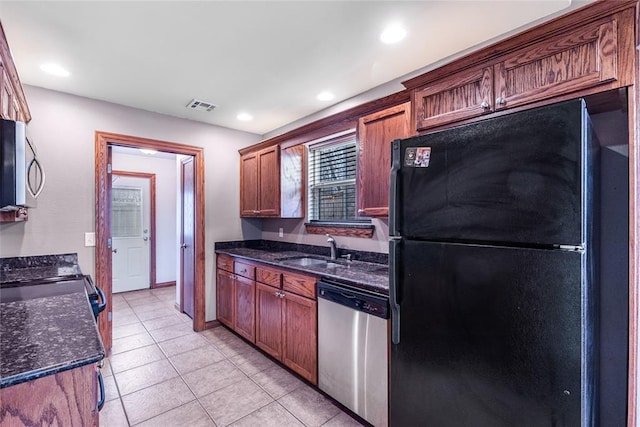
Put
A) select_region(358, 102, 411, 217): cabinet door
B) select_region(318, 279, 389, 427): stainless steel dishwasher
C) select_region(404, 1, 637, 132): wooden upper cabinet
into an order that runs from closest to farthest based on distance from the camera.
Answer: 1. select_region(404, 1, 637, 132): wooden upper cabinet
2. select_region(318, 279, 389, 427): stainless steel dishwasher
3. select_region(358, 102, 411, 217): cabinet door

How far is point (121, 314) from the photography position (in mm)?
4199

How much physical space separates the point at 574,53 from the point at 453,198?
790 millimetres

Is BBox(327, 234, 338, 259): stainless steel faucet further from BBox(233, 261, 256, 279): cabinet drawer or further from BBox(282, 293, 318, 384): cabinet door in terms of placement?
BBox(233, 261, 256, 279): cabinet drawer

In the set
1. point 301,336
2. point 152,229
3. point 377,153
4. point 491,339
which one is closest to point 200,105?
point 377,153

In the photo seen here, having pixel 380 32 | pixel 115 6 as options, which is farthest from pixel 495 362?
pixel 115 6

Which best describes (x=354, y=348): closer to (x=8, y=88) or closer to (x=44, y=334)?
(x=44, y=334)

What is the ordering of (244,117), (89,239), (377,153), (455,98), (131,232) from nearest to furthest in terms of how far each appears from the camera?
(455,98) < (377,153) < (89,239) < (244,117) < (131,232)

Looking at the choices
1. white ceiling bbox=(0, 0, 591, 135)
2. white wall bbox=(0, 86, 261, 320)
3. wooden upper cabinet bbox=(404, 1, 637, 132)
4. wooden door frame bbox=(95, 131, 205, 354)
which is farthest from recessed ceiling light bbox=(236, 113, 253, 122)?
wooden upper cabinet bbox=(404, 1, 637, 132)

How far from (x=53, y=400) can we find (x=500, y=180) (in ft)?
5.55

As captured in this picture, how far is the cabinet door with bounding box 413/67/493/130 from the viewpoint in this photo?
1.60 meters

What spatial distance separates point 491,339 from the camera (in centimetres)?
126

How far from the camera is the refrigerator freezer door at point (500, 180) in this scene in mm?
1098

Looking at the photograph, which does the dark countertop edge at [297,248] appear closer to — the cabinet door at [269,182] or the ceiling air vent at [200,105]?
the cabinet door at [269,182]

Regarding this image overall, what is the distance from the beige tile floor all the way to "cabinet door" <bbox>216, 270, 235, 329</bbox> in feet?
0.57
